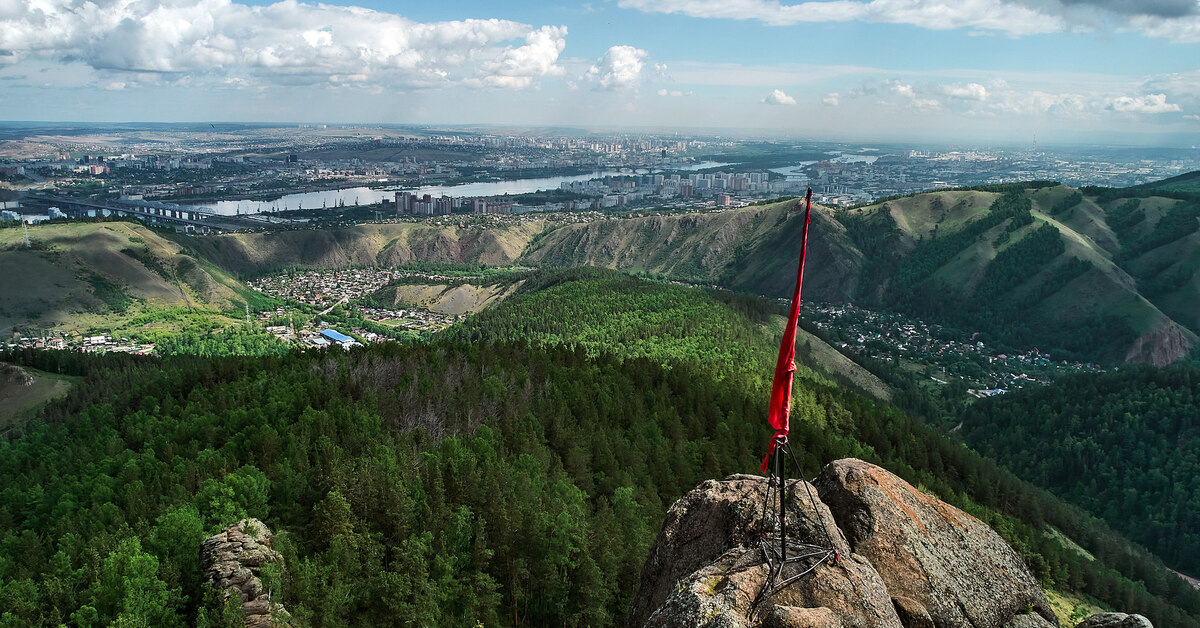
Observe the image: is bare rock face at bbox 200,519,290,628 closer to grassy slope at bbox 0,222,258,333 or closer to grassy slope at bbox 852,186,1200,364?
grassy slope at bbox 0,222,258,333

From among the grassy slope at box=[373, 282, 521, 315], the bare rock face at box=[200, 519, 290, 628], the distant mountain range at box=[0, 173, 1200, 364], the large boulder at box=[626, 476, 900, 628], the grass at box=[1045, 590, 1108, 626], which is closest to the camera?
the large boulder at box=[626, 476, 900, 628]

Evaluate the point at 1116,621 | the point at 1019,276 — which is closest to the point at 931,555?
the point at 1116,621

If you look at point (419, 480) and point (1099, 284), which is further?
point (1099, 284)

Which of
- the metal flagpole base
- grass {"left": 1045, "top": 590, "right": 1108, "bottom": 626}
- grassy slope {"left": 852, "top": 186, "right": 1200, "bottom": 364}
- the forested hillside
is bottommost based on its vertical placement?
the forested hillside

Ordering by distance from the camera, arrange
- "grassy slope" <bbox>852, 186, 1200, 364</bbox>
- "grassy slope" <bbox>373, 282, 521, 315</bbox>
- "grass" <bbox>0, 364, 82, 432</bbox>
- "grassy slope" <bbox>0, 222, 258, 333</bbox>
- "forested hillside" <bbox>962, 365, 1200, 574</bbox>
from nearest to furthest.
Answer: "grass" <bbox>0, 364, 82, 432</bbox> < "forested hillside" <bbox>962, 365, 1200, 574</bbox> < "grassy slope" <bbox>0, 222, 258, 333</bbox> < "grassy slope" <bbox>852, 186, 1200, 364</bbox> < "grassy slope" <bbox>373, 282, 521, 315</bbox>

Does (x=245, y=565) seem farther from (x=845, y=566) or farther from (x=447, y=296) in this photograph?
(x=447, y=296)

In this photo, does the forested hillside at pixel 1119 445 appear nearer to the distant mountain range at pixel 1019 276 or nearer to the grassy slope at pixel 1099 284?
the grassy slope at pixel 1099 284

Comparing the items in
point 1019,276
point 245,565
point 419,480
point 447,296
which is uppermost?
point 245,565

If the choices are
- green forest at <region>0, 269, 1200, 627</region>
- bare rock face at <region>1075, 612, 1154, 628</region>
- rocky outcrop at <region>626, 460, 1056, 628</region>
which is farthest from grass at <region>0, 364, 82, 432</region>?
bare rock face at <region>1075, 612, 1154, 628</region>
